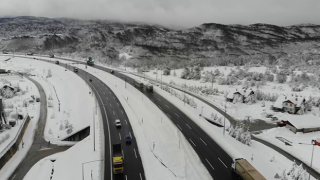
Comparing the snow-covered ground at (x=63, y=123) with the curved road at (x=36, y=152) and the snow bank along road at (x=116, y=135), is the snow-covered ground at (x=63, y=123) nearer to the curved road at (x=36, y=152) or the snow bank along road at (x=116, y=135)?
the curved road at (x=36, y=152)

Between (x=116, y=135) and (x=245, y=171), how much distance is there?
81.7 ft

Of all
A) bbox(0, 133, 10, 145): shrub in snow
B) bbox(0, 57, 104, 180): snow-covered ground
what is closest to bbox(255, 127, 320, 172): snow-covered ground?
bbox(0, 57, 104, 180): snow-covered ground

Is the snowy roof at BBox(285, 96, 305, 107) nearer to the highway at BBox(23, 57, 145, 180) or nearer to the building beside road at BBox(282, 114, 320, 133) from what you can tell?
the building beside road at BBox(282, 114, 320, 133)

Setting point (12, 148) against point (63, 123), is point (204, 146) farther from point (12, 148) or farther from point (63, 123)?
point (63, 123)

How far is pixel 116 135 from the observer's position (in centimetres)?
4847

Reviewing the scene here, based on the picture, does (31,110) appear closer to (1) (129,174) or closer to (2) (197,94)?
(1) (129,174)

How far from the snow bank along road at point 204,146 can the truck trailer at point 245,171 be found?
6.13 ft

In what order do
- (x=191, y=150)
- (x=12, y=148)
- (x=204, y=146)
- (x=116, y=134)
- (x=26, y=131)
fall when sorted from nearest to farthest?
(x=191, y=150), (x=204, y=146), (x=12, y=148), (x=116, y=134), (x=26, y=131)

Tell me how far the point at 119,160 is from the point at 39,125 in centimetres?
3638

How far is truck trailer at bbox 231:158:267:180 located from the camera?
30.6m

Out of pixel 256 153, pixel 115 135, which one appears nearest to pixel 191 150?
pixel 256 153

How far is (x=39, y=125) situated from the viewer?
62750 millimetres

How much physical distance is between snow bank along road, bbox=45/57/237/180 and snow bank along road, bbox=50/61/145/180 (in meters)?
9.93

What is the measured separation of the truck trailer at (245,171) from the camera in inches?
1205
